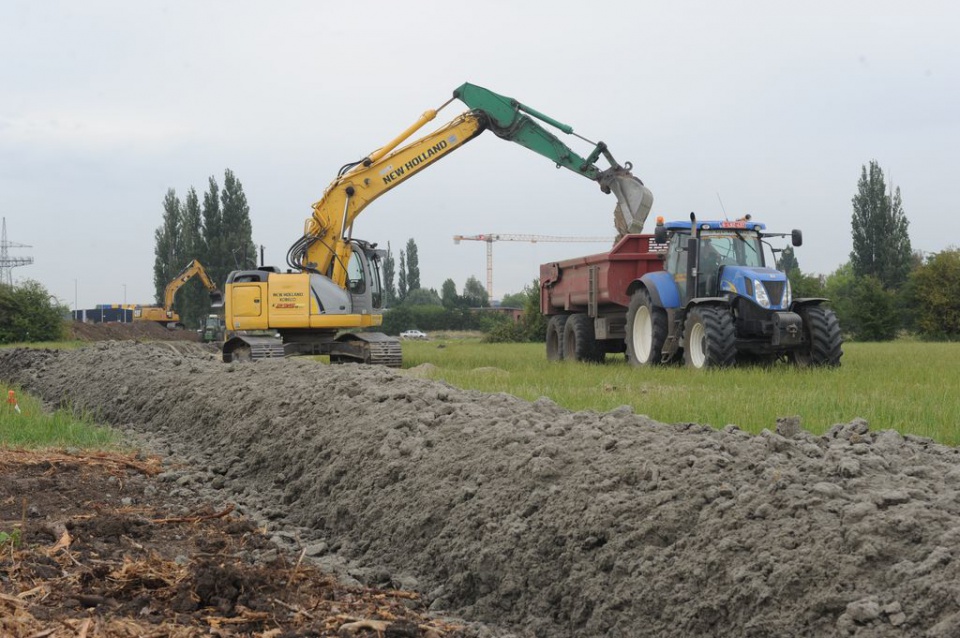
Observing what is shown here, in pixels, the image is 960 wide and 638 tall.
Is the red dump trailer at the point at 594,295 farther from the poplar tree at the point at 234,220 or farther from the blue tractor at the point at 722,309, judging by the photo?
the poplar tree at the point at 234,220

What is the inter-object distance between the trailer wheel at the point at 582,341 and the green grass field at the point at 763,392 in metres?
1.71

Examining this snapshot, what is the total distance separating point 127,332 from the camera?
45.3 meters

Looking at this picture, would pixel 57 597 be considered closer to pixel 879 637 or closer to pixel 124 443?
pixel 879 637

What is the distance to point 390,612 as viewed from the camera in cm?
424

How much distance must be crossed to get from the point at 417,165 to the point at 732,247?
240 inches

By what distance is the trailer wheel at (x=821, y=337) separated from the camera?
12.9 m

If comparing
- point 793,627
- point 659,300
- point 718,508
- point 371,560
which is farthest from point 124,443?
point 659,300

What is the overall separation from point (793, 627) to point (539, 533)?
4.78ft

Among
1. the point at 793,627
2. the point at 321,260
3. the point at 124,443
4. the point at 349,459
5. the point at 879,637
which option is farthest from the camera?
the point at 321,260

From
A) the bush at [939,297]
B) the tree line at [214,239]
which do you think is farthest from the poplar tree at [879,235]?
the tree line at [214,239]

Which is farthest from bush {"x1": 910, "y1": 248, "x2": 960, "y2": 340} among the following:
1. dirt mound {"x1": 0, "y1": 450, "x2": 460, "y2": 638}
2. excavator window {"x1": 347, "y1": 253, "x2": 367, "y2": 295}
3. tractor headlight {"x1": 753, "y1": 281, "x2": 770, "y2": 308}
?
dirt mound {"x1": 0, "y1": 450, "x2": 460, "y2": 638}

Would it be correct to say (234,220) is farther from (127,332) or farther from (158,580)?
(158,580)

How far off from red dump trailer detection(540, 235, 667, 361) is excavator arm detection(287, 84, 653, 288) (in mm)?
841

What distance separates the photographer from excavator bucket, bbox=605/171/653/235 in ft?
53.6
